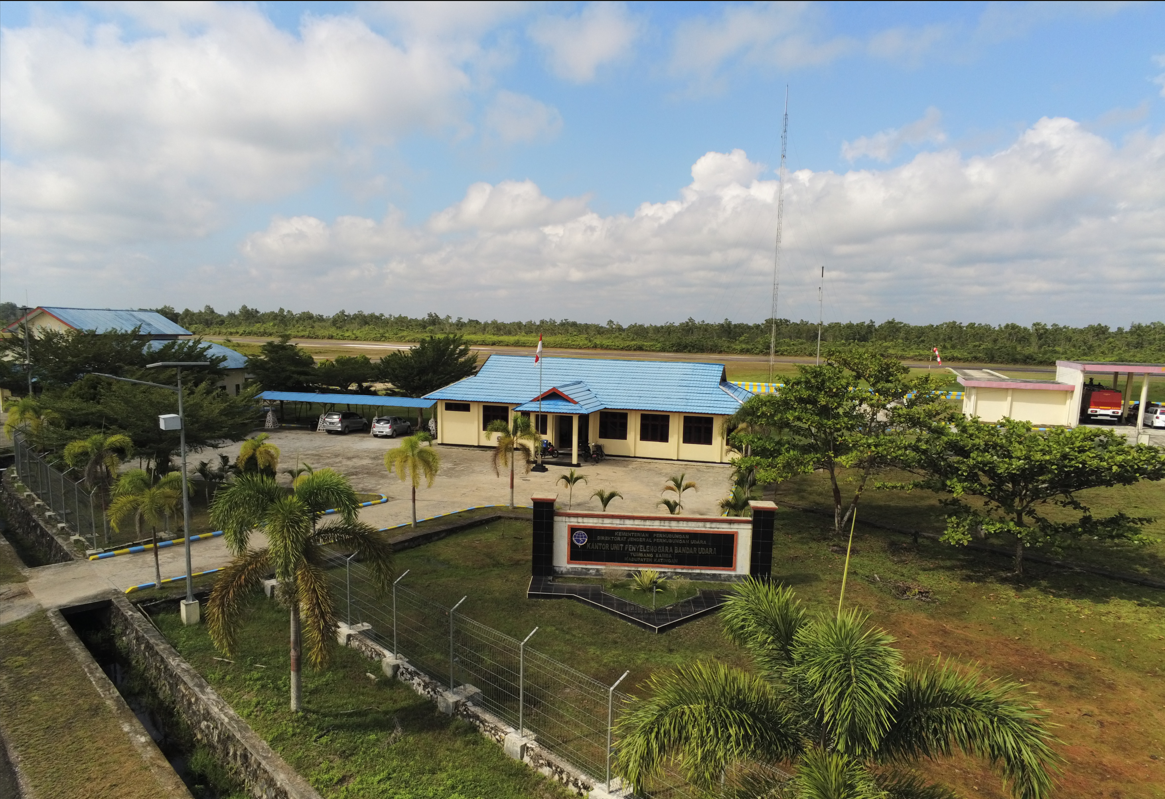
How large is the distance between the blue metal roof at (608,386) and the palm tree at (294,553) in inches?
658

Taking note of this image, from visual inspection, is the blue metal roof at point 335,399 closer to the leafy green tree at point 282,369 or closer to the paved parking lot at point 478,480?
the leafy green tree at point 282,369

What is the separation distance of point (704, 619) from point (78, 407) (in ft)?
65.5

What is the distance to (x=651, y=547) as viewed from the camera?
562 inches

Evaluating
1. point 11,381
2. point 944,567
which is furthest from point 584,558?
point 11,381

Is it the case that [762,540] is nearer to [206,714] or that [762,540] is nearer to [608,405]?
[206,714]

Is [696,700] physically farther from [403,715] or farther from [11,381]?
[11,381]

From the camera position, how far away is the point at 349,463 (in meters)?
26.2

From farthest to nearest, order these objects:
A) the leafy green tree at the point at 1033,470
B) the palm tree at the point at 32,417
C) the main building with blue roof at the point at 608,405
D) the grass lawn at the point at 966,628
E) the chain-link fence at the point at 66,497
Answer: the main building with blue roof at the point at 608,405 < the palm tree at the point at 32,417 < the chain-link fence at the point at 66,497 < the leafy green tree at the point at 1033,470 < the grass lawn at the point at 966,628

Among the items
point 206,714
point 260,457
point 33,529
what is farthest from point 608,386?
point 206,714

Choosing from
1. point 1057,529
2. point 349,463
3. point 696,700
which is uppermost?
point 696,700

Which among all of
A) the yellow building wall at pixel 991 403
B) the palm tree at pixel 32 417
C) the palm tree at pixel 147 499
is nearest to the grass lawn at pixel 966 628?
the palm tree at pixel 147 499

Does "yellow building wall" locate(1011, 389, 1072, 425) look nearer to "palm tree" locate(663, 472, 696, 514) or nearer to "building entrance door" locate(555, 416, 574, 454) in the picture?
"palm tree" locate(663, 472, 696, 514)

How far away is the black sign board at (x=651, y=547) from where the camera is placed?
14.2 m

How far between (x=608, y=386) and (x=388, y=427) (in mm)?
11226
